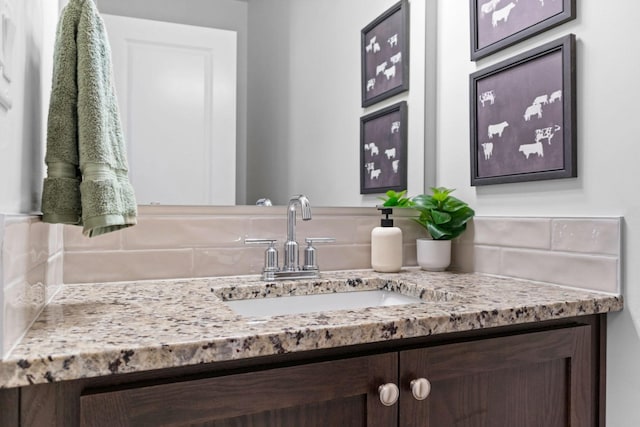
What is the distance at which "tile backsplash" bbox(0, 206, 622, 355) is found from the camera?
3.21ft

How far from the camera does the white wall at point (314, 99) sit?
4.03 ft

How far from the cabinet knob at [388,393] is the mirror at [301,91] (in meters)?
0.65

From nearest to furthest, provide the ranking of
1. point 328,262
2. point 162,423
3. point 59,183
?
point 162,423 → point 59,183 → point 328,262

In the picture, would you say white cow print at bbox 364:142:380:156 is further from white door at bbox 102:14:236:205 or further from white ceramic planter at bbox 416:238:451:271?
white door at bbox 102:14:236:205

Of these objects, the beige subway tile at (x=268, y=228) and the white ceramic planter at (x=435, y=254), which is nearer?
the beige subway tile at (x=268, y=228)

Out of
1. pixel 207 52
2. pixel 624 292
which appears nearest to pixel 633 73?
pixel 624 292

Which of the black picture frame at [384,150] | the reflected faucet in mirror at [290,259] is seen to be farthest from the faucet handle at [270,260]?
the black picture frame at [384,150]

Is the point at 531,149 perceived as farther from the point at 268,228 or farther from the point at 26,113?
the point at 26,113

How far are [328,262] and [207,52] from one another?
0.65 meters

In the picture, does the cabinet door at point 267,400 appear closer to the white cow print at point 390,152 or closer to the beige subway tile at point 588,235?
the beige subway tile at point 588,235

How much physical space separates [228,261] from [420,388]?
616 mm

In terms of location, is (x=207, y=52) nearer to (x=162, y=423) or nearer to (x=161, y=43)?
(x=161, y=43)

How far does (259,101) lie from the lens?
123 centimetres

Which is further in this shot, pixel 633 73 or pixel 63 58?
pixel 633 73
